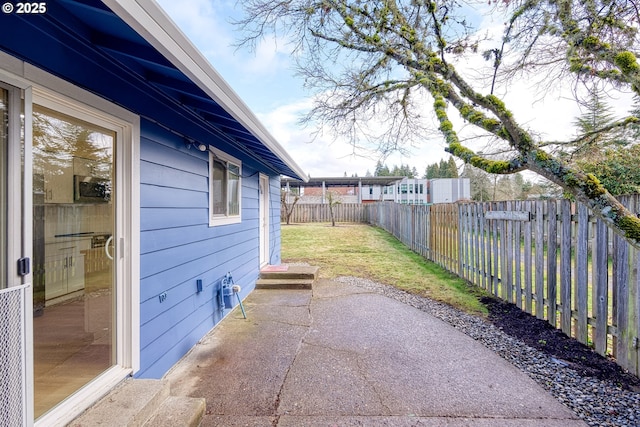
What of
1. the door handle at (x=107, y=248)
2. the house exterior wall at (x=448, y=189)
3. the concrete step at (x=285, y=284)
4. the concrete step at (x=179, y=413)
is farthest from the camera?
the house exterior wall at (x=448, y=189)

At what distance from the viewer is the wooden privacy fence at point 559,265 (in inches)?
105

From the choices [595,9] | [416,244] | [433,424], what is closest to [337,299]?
[433,424]

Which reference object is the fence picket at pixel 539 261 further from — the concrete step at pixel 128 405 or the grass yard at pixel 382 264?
the concrete step at pixel 128 405

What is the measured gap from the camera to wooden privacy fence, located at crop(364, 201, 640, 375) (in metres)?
2.67

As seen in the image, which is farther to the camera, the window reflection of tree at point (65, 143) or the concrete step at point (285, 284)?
the concrete step at point (285, 284)

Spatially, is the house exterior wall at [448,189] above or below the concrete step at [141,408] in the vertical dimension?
above

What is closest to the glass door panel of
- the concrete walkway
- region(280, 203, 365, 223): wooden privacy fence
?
the concrete walkway

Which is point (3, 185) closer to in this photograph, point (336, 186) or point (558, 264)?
point (558, 264)

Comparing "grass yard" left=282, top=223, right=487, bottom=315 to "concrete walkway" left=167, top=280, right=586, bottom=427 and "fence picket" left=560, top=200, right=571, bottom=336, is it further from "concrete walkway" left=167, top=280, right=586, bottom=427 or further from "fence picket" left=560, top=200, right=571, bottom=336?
"concrete walkway" left=167, top=280, right=586, bottom=427

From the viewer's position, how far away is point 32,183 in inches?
64.9

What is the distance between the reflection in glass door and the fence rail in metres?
4.14

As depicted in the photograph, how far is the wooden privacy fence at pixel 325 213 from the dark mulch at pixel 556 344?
1750cm

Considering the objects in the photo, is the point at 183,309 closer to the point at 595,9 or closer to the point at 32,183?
the point at 32,183

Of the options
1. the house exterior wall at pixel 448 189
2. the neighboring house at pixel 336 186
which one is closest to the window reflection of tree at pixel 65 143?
the neighboring house at pixel 336 186
